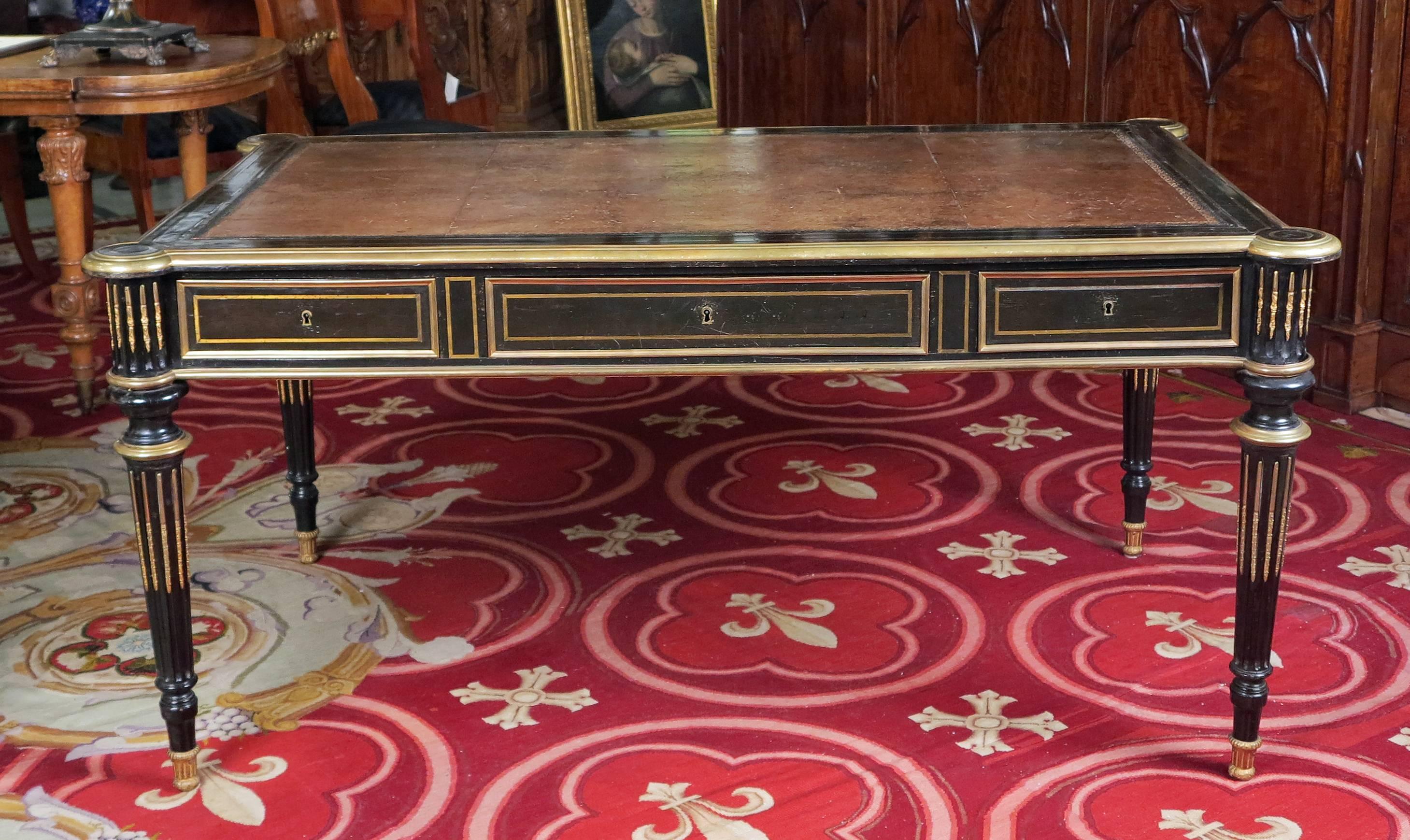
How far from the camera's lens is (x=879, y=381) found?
14.2 ft

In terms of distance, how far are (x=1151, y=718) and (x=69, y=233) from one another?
Result: 118 inches

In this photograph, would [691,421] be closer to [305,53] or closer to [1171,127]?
[1171,127]

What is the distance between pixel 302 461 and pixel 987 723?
1.53 meters

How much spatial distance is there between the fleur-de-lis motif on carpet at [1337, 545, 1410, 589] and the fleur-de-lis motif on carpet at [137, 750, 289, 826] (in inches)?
83.9

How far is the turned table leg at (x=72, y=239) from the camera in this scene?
3.88 metres

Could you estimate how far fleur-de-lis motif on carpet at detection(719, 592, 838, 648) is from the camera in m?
2.87

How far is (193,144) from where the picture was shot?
4145mm

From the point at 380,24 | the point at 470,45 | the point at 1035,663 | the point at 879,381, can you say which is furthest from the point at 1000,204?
the point at 470,45

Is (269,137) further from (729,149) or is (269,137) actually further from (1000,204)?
(1000,204)

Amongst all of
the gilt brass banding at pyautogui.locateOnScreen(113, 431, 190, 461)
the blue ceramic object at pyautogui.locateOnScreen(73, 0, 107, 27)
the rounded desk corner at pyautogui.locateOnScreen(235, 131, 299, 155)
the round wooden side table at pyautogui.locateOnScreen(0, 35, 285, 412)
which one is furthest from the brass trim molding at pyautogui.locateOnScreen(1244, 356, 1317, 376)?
the blue ceramic object at pyautogui.locateOnScreen(73, 0, 107, 27)

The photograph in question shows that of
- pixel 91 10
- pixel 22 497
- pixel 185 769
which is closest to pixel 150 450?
pixel 185 769

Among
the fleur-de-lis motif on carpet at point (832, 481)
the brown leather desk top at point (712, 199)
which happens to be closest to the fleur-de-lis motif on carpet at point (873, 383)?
the fleur-de-lis motif on carpet at point (832, 481)

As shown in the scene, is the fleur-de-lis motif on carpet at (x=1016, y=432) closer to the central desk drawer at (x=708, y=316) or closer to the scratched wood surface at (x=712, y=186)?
the scratched wood surface at (x=712, y=186)

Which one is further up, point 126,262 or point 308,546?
point 126,262
